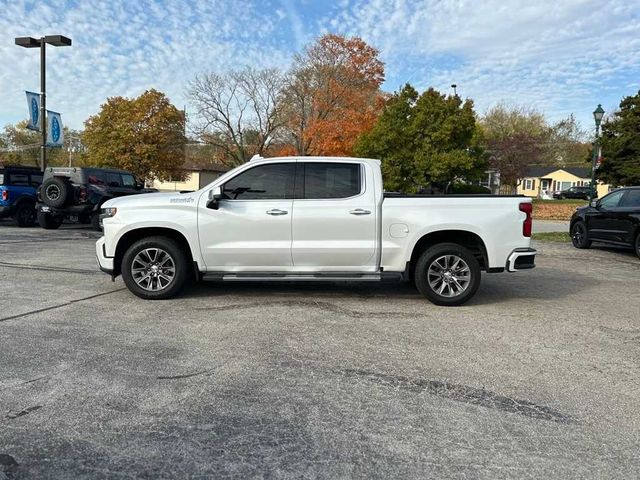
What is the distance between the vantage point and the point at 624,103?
36.9 meters

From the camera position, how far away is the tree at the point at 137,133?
3884 centimetres

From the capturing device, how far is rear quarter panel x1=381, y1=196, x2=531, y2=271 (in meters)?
6.53

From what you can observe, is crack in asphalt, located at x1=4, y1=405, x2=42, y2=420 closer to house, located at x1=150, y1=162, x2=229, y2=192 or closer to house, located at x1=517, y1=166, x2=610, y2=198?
house, located at x1=150, y1=162, x2=229, y2=192

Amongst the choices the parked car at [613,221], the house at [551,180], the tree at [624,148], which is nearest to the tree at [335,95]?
the tree at [624,148]

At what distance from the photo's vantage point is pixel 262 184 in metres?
6.71

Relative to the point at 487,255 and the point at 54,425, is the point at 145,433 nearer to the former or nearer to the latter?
the point at 54,425

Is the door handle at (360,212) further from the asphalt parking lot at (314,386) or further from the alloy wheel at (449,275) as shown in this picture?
the asphalt parking lot at (314,386)

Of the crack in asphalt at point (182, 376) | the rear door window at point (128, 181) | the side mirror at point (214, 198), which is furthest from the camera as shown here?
the rear door window at point (128, 181)

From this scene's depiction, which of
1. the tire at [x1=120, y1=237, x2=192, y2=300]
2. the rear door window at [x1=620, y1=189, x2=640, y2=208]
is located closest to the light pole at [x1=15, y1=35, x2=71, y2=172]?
the tire at [x1=120, y1=237, x2=192, y2=300]

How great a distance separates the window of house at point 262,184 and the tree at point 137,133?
34679 millimetres

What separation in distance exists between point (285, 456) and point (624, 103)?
41952mm

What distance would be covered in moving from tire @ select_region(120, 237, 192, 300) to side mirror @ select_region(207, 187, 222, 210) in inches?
28.8

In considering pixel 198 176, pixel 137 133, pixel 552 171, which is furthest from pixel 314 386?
pixel 552 171

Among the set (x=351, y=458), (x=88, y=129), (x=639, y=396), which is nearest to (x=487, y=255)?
(x=639, y=396)
